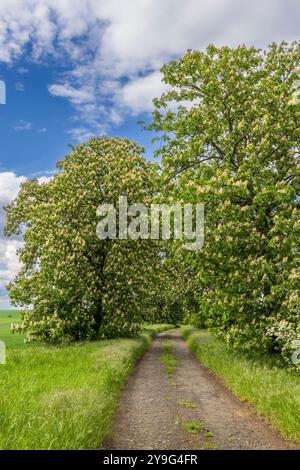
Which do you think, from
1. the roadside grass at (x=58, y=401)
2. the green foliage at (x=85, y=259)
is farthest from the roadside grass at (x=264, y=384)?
the green foliage at (x=85, y=259)

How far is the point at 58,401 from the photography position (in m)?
9.77

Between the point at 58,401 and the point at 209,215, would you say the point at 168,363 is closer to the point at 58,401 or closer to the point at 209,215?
the point at 209,215

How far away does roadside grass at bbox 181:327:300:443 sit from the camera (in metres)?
10.3

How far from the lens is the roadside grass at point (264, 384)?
10253 mm

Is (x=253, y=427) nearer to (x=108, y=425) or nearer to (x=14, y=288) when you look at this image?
(x=108, y=425)

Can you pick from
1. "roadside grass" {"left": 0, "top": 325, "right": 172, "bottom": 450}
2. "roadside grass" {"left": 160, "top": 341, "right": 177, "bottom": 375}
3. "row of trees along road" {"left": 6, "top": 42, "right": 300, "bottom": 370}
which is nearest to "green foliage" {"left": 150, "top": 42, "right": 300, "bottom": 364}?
"row of trees along road" {"left": 6, "top": 42, "right": 300, "bottom": 370}

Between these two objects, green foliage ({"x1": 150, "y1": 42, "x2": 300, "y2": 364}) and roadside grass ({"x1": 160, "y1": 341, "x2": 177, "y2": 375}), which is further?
roadside grass ({"x1": 160, "y1": 341, "x2": 177, "y2": 375})

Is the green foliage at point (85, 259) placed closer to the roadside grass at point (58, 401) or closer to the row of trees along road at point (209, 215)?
the row of trees along road at point (209, 215)

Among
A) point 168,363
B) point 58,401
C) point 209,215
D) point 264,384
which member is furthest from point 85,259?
point 58,401

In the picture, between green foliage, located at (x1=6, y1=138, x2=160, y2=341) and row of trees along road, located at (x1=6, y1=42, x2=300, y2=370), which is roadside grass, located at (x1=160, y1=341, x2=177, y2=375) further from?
green foliage, located at (x1=6, y1=138, x2=160, y2=341)

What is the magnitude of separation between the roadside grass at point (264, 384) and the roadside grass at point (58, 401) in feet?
14.4

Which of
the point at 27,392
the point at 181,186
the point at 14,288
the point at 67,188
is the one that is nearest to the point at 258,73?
the point at 181,186

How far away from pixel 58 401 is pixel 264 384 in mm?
6916

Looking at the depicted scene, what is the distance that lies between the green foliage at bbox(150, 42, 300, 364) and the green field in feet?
21.6
